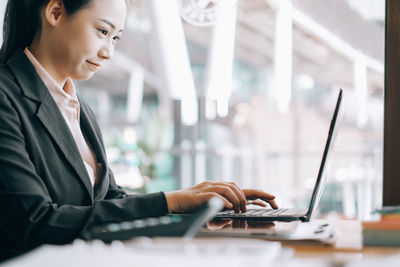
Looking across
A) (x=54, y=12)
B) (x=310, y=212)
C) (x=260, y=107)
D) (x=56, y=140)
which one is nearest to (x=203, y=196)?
(x=310, y=212)

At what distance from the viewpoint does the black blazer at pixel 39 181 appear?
0.74 metres

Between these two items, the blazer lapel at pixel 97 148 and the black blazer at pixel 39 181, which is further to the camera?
the blazer lapel at pixel 97 148

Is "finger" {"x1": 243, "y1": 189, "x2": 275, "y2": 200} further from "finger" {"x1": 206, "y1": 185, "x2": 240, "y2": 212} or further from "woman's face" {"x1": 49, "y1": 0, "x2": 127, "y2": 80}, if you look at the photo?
"woman's face" {"x1": 49, "y1": 0, "x2": 127, "y2": 80}

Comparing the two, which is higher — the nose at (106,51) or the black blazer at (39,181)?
the nose at (106,51)

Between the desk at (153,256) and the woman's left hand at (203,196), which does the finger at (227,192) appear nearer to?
the woman's left hand at (203,196)

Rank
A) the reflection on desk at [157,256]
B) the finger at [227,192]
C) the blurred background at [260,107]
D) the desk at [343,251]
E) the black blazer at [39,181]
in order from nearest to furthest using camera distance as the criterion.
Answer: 1. the reflection on desk at [157,256]
2. the desk at [343,251]
3. the black blazer at [39,181]
4. the finger at [227,192]
5. the blurred background at [260,107]

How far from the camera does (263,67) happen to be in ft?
14.4

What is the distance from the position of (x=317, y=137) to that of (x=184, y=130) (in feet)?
4.29

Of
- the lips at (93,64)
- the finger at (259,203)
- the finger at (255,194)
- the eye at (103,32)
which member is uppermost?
the eye at (103,32)

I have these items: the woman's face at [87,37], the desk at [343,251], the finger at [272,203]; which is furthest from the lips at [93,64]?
the desk at [343,251]

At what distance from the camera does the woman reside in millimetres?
755

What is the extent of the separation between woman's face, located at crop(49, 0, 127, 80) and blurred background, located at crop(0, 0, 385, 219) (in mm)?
1716

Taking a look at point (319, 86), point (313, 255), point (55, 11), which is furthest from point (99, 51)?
point (319, 86)

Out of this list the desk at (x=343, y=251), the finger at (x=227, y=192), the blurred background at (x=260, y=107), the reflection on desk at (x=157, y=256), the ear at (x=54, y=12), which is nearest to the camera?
the reflection on desk at (x=157, y=256)
